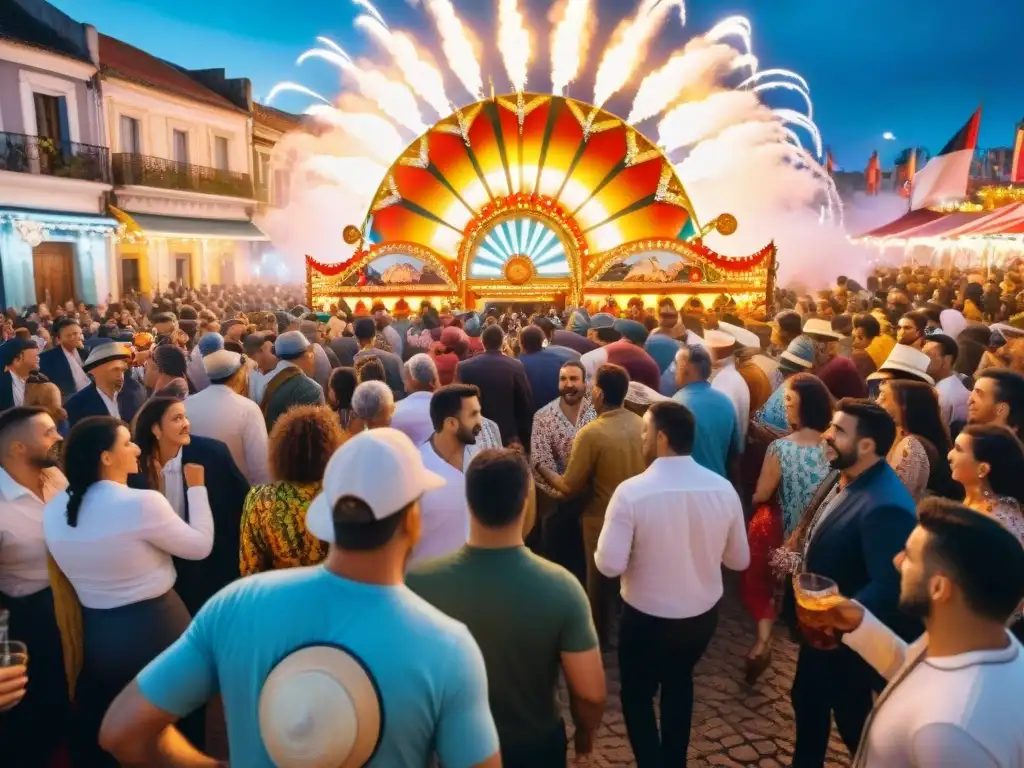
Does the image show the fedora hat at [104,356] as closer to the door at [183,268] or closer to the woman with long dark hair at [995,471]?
the woman with long dark hair at [995,471]

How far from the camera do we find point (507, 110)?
15.7 metres

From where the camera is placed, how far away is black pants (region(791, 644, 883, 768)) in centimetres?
313

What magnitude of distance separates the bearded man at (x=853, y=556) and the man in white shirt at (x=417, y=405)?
7.54 ft

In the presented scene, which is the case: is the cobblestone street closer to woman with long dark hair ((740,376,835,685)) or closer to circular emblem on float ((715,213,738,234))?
woman with long dark hair ((740,376,835,685))

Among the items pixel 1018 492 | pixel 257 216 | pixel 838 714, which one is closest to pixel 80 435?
pixel 838 714

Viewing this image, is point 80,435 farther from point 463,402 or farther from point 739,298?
point 739,298

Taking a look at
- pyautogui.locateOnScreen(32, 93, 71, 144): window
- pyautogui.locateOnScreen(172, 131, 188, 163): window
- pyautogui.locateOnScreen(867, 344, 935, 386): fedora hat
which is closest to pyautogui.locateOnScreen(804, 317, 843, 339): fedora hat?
pyautogui.locateOnScreen(867, 344, 935, 386): fedora hat

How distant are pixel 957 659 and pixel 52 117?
2395 cm

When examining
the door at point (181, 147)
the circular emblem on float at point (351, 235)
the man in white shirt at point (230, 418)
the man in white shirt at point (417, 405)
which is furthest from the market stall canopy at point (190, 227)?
the man in white shirt at point (417, 405)

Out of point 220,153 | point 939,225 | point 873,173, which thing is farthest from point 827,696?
point 873,173

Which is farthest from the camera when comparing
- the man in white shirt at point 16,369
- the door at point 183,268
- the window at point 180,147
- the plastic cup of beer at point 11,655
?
the door at point 183,268

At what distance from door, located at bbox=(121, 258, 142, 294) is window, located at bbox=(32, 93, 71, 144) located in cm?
428

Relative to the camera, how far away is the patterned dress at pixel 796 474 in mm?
3980

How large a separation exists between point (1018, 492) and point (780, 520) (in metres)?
1.28
